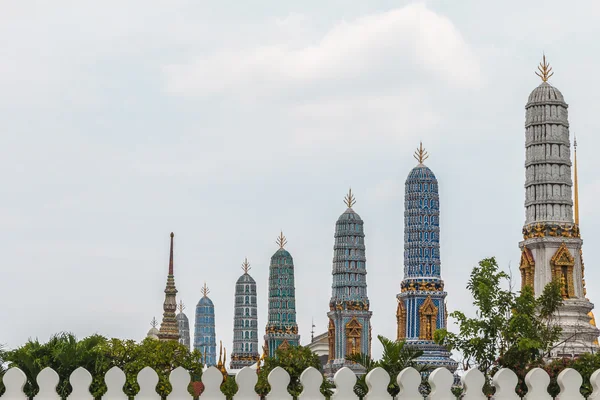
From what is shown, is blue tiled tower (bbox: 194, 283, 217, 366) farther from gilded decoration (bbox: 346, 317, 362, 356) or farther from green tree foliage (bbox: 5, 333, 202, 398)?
green tree foliage (bbox: 5, 333, 202, 398)

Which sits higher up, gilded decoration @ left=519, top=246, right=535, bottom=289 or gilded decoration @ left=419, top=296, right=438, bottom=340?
gilded decoration @ left=519, top=246, right=535, bottom=289

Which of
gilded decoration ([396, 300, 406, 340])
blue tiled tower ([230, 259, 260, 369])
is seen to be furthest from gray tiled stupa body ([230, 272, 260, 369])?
gilded decoration ([396, 300, 406, 340])

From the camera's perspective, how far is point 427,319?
195 feet

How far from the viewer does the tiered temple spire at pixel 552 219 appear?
1881 inches

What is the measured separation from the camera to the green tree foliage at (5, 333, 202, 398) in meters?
23.4

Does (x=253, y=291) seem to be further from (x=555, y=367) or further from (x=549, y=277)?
(x=555, y=367)

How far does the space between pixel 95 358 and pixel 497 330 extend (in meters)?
9.41

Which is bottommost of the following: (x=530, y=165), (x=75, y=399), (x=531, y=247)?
(x=75, y=399)

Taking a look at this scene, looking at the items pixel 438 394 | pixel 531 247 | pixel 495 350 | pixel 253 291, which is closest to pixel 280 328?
pixel 253 291

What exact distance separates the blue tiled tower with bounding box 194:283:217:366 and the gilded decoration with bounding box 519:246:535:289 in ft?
176

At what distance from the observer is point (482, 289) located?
97.4 ft

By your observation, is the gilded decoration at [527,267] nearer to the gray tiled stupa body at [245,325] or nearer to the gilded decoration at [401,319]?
the gilded decoration at [401,319]

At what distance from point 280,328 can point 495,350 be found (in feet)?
156

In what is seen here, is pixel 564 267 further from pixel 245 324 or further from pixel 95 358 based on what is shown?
pixel 245 324
